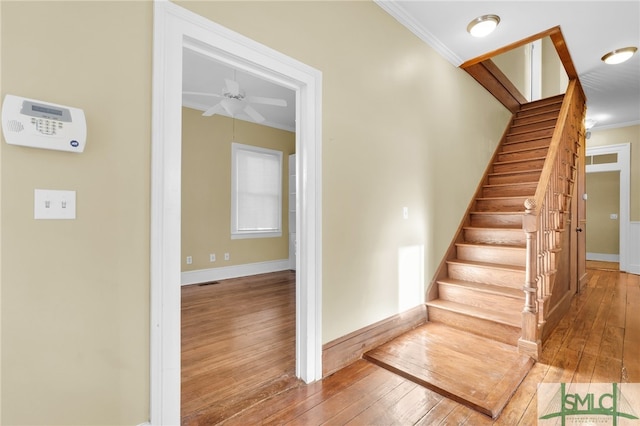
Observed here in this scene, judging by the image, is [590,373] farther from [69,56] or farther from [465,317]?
[69,56]

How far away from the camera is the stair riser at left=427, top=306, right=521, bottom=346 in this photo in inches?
102

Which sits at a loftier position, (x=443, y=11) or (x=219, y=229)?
(x=443, y=11)

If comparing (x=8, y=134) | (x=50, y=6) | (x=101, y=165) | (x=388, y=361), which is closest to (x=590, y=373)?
(x=388, y=361)

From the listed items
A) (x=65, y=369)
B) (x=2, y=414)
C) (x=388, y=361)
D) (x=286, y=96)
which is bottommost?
(x=388, y=361)

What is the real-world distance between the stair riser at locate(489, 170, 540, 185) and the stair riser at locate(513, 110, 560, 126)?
129 cm

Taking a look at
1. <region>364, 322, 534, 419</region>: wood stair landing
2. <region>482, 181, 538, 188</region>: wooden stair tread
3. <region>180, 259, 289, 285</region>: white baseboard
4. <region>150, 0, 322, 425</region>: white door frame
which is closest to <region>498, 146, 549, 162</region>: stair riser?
<region>482, 181, 538, 188</region>: wooden stair tread

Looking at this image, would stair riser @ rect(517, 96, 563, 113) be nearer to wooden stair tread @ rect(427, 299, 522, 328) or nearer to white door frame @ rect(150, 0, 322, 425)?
wooden stair tread @ rect(427, 299, 522, 328)

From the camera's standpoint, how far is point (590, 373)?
6.97 ft

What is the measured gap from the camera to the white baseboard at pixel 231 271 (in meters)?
→ 4.62

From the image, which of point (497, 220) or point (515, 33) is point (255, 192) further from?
point (515, 33)

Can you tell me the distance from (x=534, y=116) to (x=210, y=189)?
5369 mm

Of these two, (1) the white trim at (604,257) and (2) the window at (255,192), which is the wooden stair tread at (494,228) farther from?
(1) the white trim at (604,257)

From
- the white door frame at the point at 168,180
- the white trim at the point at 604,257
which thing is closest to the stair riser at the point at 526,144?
the white door frame at the point at 168,180

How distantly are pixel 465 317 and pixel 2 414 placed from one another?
312 centimetres
